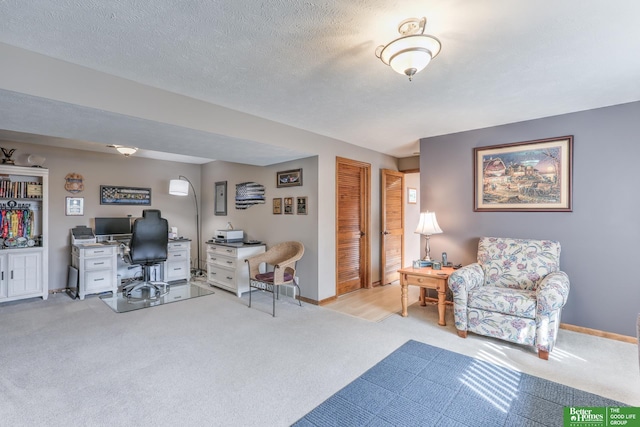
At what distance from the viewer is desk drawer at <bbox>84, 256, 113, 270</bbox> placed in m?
4.54

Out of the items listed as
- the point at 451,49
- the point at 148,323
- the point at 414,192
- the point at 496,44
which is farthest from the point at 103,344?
the point at 414,192

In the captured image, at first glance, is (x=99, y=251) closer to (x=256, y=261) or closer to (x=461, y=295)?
(x=256, y=261)

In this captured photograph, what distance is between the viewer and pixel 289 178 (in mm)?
4652

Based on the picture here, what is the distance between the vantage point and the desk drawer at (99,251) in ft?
14.9

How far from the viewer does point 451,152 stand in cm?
414

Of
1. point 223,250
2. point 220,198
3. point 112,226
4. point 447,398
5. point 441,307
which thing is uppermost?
point 220,198

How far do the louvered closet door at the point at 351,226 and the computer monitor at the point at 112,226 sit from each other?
152 inches

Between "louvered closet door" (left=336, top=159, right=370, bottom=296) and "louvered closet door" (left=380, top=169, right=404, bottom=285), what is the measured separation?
0.38 metres

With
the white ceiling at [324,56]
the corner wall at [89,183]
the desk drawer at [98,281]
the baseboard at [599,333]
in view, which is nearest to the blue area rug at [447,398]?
the baseboard at [599,333]

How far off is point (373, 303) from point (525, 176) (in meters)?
2.50

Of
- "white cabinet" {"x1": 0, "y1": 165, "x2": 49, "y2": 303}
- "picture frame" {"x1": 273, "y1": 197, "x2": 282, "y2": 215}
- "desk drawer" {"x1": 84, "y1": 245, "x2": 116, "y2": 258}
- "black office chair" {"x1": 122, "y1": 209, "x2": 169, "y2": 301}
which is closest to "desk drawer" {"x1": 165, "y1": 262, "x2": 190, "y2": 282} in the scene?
"black office chair" {"x1": 122, "y1": 209, "x2": 169, "y2": 301}

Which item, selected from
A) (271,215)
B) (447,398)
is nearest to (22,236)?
(271,215)

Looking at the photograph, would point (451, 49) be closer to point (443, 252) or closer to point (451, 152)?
point (451, 152)

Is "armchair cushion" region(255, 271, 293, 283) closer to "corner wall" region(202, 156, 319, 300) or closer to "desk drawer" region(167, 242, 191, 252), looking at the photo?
"corner wall" region(202, 156, 319, 300)
